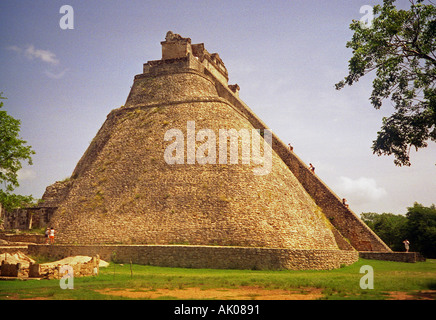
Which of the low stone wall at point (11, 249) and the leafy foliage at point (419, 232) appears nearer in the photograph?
the low stone wall at point (11, 249)

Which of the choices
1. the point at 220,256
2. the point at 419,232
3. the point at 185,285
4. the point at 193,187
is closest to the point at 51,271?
the point at 185,285

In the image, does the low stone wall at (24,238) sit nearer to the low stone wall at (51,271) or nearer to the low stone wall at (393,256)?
the low stone wall at (51,271)

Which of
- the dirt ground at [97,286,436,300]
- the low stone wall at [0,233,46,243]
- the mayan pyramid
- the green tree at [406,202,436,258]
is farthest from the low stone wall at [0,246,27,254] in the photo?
the green tree at [406,202,436,258]

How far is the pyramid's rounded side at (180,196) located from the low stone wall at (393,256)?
2.41 meters

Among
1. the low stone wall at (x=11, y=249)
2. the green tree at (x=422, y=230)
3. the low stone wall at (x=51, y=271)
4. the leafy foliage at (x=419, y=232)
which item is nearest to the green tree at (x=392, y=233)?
the leafy foliage at (x=419, y=232)

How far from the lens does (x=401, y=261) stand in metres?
23.8

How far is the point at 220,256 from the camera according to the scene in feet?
63.4

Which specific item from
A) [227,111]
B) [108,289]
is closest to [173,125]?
[227,111]

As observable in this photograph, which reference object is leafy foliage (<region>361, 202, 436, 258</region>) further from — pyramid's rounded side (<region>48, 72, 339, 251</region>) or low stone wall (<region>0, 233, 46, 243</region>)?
low stone wall (<region>0, 233, 46, 243</region>)

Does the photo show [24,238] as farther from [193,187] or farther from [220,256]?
[220,256]

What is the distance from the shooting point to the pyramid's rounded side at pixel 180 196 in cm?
2181

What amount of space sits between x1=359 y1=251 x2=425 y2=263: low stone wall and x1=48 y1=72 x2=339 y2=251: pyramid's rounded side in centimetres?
241

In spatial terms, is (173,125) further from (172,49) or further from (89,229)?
(172,49)

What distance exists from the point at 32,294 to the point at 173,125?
18.3 meters
